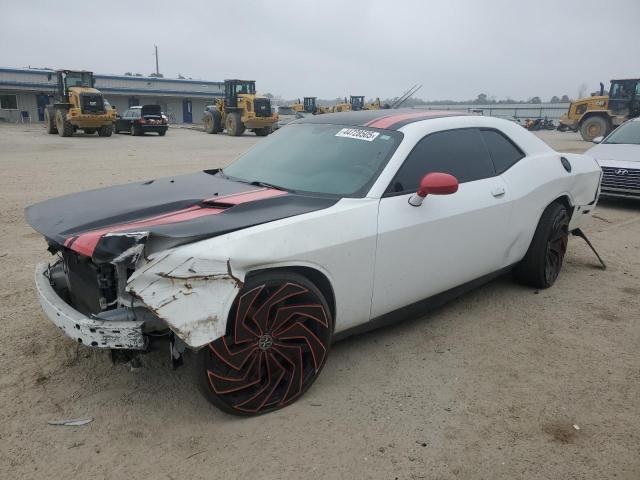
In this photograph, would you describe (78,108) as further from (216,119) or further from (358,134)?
(358,134)

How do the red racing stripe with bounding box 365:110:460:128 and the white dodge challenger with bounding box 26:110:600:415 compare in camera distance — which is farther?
the red racing stripe with bounding box 365:110:460:128

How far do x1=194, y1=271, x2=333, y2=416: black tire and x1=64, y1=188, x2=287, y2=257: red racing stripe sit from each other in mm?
509

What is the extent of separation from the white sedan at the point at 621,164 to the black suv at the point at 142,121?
70.8ft

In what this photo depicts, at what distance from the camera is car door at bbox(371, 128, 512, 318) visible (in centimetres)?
298

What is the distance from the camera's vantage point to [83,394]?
275cm

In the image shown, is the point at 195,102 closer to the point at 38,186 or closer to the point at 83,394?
the point at 38,186

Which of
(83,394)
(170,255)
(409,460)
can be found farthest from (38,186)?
(409,460)

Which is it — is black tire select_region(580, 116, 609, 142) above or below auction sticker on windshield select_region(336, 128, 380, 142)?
below

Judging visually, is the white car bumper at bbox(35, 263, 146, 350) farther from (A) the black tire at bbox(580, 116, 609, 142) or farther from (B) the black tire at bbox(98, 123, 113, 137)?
(A) the black tire at bbox(580, 116, 609, 142)

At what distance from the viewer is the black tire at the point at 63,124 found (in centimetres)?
2172

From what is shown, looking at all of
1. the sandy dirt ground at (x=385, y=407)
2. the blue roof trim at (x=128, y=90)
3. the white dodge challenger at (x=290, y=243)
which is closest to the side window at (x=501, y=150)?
the white dodge challenger at (x=290, y=243)

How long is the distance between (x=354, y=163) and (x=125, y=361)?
5.80 ft

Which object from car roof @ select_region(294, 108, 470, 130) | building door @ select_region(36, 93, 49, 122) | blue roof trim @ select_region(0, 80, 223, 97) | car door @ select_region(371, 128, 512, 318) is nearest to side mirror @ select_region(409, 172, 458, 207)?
car door @ select_region(371, 128, 512, 318)

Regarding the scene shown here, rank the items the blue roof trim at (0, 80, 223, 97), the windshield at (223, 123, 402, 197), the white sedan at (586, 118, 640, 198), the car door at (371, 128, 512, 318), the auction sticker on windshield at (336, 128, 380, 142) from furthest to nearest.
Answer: the blue roof trim at (0, 80, 223, 97)
the white sedan at (586, 118, 640, 198)
the auction sticker on windshield at (336, 128, 380, 142)
the windshield at (223, 123, 402, 197)
the car door at (371, 128, 512, 318)
